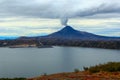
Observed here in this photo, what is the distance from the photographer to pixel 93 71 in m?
19.0

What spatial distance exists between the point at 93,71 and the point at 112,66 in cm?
130

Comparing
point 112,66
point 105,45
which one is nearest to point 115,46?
point 105,45

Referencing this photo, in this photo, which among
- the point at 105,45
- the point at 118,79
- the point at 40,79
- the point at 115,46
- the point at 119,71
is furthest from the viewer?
the point at 105,45

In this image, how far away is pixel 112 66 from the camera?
63.7 ft

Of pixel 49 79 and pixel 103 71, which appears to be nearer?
pixel 49 79

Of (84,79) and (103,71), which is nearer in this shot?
(84,79)

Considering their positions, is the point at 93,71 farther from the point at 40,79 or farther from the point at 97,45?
the point at 97,45

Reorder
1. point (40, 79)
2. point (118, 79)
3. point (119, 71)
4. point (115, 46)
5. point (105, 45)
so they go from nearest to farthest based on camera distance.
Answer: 1. point (118, 79)
2. point (40, 79)
3. point (119, 71)
4. point (115, 46)
5. point (105, 45)

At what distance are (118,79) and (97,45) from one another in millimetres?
183723

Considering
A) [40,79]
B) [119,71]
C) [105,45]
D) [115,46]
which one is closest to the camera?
[40,79]

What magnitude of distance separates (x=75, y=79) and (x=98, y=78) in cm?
114

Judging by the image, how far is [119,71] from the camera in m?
18.6

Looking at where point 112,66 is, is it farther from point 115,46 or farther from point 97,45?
point 97,45

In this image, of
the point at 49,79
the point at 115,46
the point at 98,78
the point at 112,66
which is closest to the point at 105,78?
the point at 98,78
